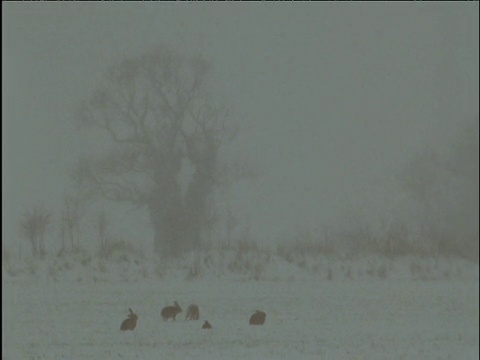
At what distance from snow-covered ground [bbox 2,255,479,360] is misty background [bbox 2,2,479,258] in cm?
29

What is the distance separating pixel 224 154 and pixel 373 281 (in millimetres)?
1287

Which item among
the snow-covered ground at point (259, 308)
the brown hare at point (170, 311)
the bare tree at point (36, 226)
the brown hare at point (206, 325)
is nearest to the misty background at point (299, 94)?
the bare tree at point (36, 226)

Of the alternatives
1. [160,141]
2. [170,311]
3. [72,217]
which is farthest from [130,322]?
[160,141]

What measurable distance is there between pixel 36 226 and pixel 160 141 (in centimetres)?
94

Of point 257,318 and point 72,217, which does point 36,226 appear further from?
point 257,318

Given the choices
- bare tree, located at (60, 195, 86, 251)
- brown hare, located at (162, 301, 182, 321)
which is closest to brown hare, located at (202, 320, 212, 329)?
brown hare, located at (162, 301, 182, 321)

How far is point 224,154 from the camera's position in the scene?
7.11 m

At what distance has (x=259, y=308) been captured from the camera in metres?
7.11

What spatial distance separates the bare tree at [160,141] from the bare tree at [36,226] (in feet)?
1.00

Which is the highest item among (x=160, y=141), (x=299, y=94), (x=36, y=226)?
(x=299, y=94)

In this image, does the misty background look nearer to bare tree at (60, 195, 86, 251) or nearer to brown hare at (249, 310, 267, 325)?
bare tree at (60, 195, 86, 251)

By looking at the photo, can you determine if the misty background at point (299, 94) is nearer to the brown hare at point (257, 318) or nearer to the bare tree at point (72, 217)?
the bare tree at point (72, 217)

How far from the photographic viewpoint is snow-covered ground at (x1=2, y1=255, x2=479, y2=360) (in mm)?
6773

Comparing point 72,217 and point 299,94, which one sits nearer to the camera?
point 72,217
